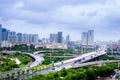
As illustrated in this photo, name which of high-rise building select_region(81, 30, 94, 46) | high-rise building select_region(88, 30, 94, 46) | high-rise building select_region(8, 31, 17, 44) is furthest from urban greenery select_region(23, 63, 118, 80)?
high-rise building select_region(88, 30, 94, 46)

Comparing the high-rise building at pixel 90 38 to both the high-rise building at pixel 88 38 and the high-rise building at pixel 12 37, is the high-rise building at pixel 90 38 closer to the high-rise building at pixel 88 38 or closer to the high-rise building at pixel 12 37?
the high-rise building at pixel 88 38

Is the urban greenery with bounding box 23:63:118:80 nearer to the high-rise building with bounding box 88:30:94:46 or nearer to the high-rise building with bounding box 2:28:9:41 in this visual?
the high-rise building with bounding box 2:28:9:41

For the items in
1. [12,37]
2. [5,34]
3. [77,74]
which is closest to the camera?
[77,74]

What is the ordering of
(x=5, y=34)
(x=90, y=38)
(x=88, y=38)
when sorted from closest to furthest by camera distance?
(x=5, y=34)
(x=88, y=38)
(x=90, y=38)

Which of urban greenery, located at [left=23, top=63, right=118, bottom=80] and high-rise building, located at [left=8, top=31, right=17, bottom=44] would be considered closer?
urban greenery, located at [left=23, top=63, right=118, bottom=80]

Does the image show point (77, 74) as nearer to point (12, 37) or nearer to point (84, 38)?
point (12, 37)

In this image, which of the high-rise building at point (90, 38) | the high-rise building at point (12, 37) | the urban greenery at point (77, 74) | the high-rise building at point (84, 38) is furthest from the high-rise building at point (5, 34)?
the urban greenery at point (77, 74)

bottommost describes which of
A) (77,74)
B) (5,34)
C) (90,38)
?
(77,74)

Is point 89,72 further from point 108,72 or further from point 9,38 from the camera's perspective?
point 9,38

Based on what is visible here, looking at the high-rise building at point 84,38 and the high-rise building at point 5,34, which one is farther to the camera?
the high-rise building at point 84,38

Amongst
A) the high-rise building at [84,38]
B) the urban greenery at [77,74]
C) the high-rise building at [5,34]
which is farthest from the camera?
the high-rise building at [84,38]

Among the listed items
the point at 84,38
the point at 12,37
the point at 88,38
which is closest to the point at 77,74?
the point at 88,38
